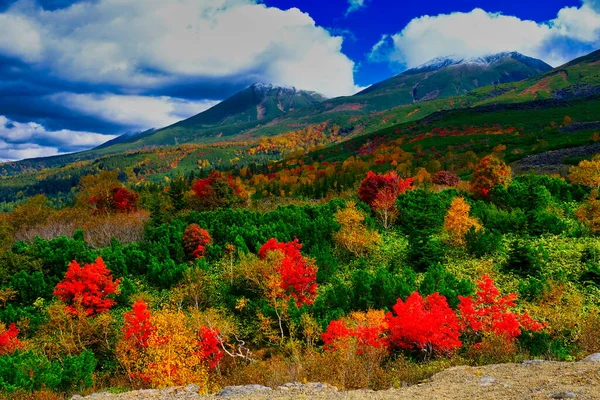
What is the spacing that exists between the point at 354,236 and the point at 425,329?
1848 centimetres

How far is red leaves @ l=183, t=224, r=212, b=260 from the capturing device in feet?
142

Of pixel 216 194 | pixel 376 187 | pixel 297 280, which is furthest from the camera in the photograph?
pixel 216 194

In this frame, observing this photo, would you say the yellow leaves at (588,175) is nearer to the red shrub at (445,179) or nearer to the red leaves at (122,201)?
the red shrub at (445,179)

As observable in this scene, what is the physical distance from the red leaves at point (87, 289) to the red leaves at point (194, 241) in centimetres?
1024

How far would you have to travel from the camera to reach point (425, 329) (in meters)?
22.0

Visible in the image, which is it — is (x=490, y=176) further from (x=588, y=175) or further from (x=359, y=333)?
(x=359, y=333)

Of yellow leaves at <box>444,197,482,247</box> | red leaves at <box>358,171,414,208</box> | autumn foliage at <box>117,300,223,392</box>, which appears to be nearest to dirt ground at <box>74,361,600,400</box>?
autumn foliage at <box>117,300,223,392</box>

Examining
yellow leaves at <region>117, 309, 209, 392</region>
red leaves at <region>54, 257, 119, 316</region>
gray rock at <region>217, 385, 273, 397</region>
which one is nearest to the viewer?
gray rock at <region>217, 385, 273, 397</region>

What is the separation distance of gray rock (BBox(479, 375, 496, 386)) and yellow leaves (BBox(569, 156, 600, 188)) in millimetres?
45060

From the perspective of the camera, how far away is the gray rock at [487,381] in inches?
568

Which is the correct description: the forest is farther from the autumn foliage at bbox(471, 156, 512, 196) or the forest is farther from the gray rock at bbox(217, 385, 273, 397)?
the gray rock at bbox(217, 385, 273, 397)

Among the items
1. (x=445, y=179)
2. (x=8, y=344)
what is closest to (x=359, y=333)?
(x=8, y=344)

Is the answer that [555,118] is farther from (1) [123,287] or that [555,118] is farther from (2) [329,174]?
(1) [123,287]

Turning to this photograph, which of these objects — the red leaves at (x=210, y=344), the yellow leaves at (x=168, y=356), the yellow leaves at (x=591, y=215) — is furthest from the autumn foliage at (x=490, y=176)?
the yellow leaves at (x=168, y=356)
